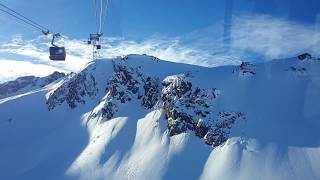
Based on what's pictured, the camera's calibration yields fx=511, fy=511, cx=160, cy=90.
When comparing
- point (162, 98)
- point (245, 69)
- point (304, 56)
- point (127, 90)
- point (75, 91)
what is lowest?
point (75, 91)

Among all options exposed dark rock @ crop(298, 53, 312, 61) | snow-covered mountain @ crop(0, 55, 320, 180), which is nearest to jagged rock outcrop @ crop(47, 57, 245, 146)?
snow-covered mountain @ crop(0, 55, 320, 180)

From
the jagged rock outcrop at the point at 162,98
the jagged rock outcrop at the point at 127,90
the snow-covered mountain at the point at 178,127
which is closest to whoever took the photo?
the snow-covered mountain at the point at 178,127

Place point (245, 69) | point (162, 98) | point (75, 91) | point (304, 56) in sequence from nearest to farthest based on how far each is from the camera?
point (304, 56)
point (162, 98)
point (245, 69)
point (75, 91)

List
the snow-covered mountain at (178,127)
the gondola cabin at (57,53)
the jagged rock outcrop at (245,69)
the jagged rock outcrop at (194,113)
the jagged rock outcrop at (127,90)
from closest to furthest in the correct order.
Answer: the gondola cabin at (57,53)
the snow-covered mountain at (178,127)
the jagged rock outcrop at (194,113)
the jagged rock outcrop at (245,69)
the jagged rock outcrop at (127,90)

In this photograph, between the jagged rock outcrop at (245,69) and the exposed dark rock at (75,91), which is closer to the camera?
the jagged rock outcrop at (245,69)

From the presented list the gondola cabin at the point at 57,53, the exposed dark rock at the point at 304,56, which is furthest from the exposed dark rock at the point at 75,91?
the gondola cabin at the point at 57,53

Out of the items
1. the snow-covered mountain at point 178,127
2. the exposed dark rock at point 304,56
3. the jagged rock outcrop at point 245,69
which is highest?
the exposed dark rock at point 304,56

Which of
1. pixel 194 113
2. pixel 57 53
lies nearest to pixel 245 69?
pixel 194 113

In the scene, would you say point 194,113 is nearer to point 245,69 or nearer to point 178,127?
point 178,127

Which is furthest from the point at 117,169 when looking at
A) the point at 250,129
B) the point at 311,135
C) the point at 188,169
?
the point at 311,135

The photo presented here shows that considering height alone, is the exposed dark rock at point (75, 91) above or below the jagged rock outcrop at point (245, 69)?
below

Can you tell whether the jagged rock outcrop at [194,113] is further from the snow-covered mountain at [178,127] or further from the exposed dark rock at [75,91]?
the exposed dark rock at [75,91]
